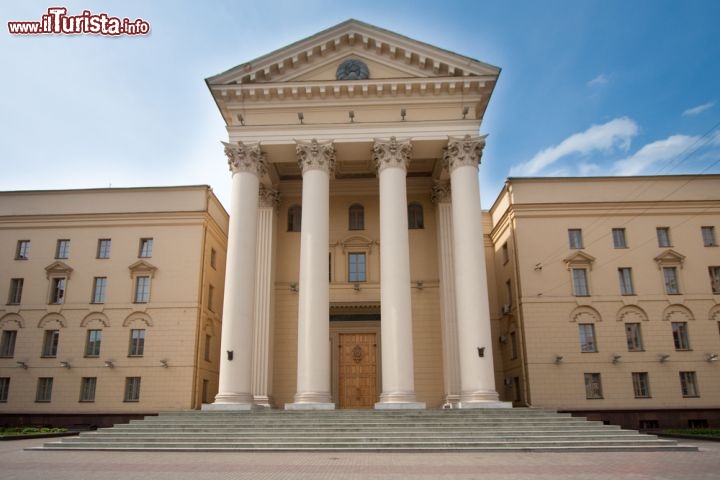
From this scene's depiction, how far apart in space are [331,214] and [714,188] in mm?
20566

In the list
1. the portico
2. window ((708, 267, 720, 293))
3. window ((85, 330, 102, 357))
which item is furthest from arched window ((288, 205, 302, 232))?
window ((708, 267, 720, 293))

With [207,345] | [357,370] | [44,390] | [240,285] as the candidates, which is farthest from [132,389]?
[357,370]

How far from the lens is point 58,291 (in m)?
31.0

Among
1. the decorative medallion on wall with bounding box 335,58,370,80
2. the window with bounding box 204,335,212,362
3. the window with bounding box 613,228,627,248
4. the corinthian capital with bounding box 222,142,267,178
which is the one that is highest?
the decorative medallion on wall with bounding box 335,58,370,80

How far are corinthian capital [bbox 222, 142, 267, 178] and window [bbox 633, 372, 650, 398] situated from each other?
20.7 metres

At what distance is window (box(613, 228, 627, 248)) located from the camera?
29938mm

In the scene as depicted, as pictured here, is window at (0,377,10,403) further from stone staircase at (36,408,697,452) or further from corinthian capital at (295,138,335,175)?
corinthian capital at (295,138,335,175)

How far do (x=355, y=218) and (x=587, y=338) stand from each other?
13.5 meters

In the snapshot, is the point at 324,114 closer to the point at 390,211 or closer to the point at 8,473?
the point at 390,211

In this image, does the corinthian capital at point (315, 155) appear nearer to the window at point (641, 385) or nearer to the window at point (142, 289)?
the window at point (142, 289)

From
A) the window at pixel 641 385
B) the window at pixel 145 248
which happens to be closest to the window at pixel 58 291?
the window at pixel 145 248

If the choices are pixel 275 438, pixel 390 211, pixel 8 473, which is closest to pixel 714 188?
pixel 390 211

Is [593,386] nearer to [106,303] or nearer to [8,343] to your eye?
[106,303]

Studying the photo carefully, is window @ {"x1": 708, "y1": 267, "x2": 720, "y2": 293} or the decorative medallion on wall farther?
window @ {"x1": 708, "y1": 267, "x2": 720, "y2": 293}
